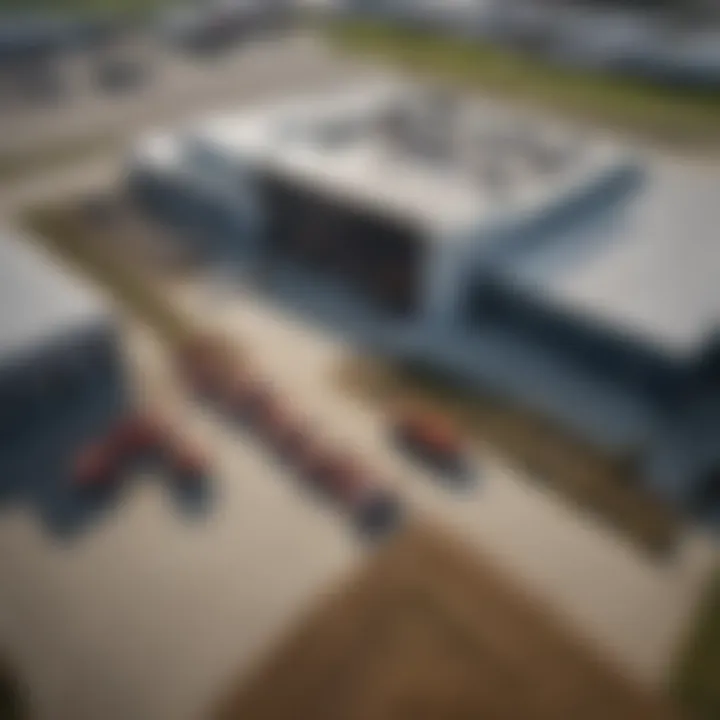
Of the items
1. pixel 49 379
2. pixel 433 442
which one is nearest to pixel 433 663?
pixel 433 442

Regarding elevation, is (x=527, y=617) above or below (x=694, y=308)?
below

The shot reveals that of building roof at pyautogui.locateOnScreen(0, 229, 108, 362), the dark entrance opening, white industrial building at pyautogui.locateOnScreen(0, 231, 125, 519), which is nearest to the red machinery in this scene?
white industrial building at pyautogui.locateOnScreen(0, 231, 125, 519)

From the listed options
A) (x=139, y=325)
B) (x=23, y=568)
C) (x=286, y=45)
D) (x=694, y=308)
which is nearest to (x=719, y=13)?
(x=286, y=45)

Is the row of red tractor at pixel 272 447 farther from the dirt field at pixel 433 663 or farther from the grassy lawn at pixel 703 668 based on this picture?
the grassy lawn at pixel 703 668

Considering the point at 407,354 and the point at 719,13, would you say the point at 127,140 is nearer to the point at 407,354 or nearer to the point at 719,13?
the point at 407,354

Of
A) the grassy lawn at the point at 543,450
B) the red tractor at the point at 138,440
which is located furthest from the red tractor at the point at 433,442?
the red tractor at the point at 138,440

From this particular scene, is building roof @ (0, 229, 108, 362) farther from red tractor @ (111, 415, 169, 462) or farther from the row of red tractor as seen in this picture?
red tractor @ (111, 415, 169, 462)
